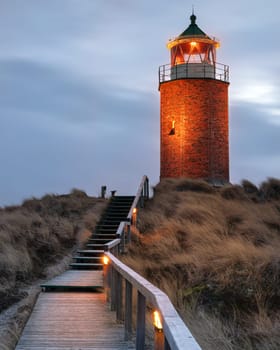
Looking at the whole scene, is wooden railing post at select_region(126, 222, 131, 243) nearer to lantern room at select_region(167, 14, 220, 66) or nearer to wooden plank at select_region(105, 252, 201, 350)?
wooden plank at select_region(105, 252, 201, 350)

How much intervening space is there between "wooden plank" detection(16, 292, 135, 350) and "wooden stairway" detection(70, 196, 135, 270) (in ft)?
15.1

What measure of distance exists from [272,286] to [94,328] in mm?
3432

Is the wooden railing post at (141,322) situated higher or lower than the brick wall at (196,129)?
lower

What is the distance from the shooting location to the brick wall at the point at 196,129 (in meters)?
27.1

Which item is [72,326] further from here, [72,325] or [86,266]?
[86,266]

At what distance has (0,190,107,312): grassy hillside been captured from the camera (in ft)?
38.4

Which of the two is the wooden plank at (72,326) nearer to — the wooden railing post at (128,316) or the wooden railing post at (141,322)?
the wooden railing post at (128,316)

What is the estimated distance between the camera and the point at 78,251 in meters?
15.1

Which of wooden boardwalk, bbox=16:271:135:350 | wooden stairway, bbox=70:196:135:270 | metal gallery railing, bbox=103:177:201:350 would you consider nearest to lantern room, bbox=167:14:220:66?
wooden stairway, bbox=70:196:135:270

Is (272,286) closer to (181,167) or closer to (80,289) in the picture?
(80,289)

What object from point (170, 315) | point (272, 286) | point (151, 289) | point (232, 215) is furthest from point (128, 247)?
point (170, 315)

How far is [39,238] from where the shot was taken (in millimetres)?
15391

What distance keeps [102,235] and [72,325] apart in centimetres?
970

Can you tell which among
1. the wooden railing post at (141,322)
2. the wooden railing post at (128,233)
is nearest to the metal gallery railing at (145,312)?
the wooden railing post at (141,322)
